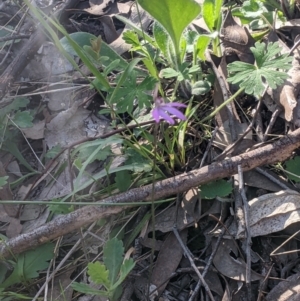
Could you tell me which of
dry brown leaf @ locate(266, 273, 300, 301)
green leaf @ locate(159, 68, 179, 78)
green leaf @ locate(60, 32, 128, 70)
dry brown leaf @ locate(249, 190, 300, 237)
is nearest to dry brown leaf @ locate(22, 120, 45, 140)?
green leaf @ locate(60, 32, 128, 70)

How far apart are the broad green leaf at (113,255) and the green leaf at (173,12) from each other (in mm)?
730

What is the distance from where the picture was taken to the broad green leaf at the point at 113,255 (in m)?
1.44

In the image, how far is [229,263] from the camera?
1468mm

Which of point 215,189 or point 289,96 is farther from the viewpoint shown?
point 289,96

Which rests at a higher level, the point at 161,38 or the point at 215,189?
the point at 161,38

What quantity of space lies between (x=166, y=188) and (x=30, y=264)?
0.51 m

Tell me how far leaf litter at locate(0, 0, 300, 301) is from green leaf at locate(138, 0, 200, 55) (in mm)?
13

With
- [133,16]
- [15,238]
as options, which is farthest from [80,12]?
[15,238]

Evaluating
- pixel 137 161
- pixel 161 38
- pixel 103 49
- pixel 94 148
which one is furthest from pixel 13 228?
pixel 161 38

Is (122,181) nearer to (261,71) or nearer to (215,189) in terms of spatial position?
(215,189)

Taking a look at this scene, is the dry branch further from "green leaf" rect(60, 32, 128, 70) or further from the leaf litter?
"green leaf" rect(60, 32, 128, 70)

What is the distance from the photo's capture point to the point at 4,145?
1.95 metres

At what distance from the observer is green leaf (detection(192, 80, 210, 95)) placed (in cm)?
171

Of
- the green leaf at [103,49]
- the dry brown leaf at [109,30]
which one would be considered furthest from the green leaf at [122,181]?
the dry brown leaf at [109,30]
